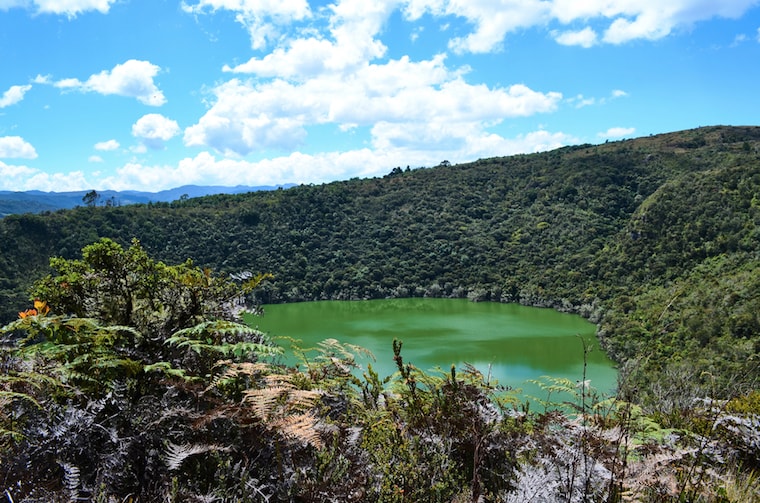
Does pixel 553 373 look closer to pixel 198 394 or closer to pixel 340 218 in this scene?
pixel 198 394

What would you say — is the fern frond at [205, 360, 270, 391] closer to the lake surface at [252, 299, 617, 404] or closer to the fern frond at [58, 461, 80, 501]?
the fern frond at [58, 461, 80, 501]

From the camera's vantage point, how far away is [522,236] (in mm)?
46375

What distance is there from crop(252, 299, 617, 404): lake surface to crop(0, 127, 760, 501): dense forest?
2.04 meters

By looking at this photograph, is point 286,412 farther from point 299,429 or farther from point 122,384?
point 122,384

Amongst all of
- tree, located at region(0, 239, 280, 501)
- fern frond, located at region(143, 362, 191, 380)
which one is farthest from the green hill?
fern frond, located at region(143, 362, 191, 380)

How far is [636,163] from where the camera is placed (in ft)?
175

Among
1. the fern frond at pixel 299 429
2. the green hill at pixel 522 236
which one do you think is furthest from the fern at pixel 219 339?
the green hill at pixel 522 236

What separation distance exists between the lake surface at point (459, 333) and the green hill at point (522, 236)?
1905mm

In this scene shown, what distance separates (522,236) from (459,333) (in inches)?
764

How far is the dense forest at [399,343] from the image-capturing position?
4.91 feet

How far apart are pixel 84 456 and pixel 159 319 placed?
64 centimetres

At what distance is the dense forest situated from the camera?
150cm

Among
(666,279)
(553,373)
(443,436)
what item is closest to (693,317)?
(553,373)

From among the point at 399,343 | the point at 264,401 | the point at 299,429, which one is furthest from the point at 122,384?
the point at 399,343
